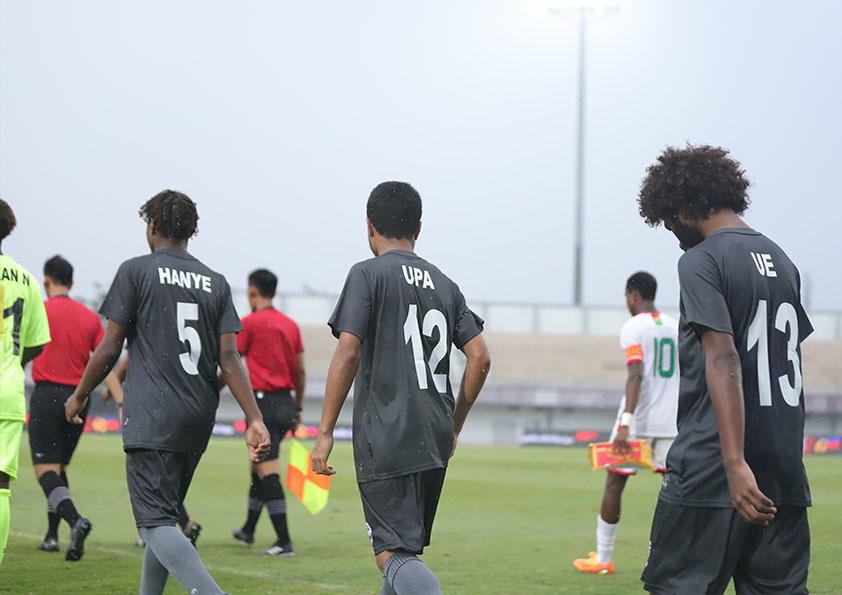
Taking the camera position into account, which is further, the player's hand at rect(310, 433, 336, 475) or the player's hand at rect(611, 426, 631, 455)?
the player's hand at rect(611, 426, 631, 455)

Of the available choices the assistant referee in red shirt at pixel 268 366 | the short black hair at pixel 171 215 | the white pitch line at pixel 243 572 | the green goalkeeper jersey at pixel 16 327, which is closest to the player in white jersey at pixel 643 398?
the white pitch line at pixel 243 572

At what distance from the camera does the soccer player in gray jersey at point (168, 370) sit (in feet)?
16.1

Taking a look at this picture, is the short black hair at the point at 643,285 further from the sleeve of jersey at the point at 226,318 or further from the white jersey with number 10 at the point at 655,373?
the sleeve of jersey at the point at 226,318

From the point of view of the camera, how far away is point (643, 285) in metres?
7.79

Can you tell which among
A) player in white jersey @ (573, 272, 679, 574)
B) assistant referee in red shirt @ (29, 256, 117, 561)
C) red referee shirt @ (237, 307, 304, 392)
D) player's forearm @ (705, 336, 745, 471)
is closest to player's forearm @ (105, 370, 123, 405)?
assistant referee in red shirt @ (29, 256, 117, 561)

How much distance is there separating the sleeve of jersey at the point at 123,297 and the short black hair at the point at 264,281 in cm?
377

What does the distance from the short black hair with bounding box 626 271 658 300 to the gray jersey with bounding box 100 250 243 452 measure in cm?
367

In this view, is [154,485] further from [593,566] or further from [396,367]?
[593,566]

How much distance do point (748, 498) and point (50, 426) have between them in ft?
20.1

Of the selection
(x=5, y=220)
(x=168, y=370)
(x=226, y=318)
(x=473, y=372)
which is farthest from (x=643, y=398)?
(x=5, y=220)

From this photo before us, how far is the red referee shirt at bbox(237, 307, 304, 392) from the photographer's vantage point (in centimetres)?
876

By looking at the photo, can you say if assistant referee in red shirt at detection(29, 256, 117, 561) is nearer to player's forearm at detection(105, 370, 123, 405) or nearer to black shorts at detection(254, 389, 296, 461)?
player's forearm at detection(105, 370, 123, 405)

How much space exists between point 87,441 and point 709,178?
24.6 meters

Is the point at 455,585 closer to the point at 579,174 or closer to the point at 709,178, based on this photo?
the point at 709,178
